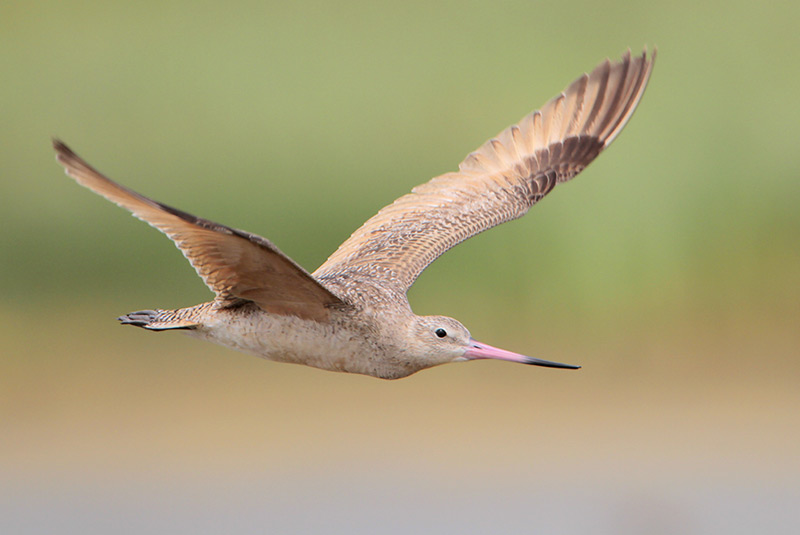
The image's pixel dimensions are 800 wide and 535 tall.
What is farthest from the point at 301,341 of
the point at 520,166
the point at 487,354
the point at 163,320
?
the point at 520,166

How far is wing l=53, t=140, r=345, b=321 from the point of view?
20.4ft

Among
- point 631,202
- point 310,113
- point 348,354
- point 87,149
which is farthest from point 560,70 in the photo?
point 348,354

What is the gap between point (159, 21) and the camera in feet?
40.4

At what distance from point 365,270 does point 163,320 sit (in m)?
1.08

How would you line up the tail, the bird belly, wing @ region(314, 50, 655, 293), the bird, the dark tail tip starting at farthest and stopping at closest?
wing @ region(314, 50, 655, 293) < the dark tail tip < the tail < the bird belly < the bird

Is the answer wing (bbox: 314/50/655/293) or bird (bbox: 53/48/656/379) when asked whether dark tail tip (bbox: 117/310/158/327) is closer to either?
bird (bbox: 53/48/656/379)

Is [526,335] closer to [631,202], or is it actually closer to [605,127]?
[631,202]

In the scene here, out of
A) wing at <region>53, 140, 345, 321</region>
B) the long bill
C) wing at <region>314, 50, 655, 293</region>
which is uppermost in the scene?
wing at <region>314, 50, 655, 293</region>

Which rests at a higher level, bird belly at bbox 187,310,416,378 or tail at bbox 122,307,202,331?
tail at bbox 122,307,202,331

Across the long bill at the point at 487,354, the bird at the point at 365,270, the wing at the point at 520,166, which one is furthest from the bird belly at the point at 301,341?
the wing at the point at 520,166

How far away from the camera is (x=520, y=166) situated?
9.16 meters

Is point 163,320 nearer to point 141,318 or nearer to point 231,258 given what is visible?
point 141,318

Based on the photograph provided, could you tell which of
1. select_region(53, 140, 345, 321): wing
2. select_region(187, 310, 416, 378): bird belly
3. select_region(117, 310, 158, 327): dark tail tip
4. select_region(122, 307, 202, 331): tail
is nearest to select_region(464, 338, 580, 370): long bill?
select_region(187, 310, 416, 378): bird belly

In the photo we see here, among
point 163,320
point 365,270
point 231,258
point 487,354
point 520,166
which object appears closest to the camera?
point 231,258
